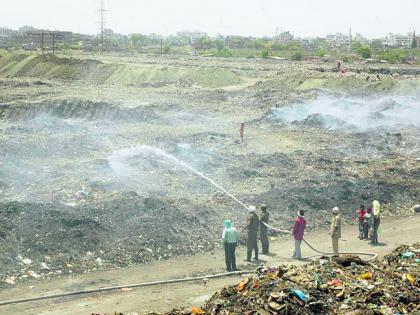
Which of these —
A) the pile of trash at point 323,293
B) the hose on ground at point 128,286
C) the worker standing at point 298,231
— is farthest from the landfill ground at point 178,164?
the pile of trash at point 323,293

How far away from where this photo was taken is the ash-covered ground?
15266 mm

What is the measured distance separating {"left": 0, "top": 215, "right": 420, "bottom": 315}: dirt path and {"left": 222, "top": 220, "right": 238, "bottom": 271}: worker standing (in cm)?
34

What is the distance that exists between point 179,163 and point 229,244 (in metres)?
8.58

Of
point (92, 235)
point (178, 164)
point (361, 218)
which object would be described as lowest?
point (92, 235)

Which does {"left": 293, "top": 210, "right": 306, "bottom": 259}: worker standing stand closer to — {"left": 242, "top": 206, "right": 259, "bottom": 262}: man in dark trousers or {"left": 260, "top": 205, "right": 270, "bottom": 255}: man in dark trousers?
{"left": 260, "top": 205, "right": 270, "bottom": 255}: man in dark trousers

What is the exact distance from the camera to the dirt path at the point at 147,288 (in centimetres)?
1198

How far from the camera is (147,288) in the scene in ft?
42.9

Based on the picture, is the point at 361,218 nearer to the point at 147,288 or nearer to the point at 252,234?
the point at 252,234

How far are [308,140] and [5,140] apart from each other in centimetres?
1328

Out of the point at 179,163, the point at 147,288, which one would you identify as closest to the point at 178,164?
the point at 179,163

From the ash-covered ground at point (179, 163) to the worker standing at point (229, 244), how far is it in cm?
163

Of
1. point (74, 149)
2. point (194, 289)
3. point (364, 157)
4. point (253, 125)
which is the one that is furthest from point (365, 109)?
point (194, 289)

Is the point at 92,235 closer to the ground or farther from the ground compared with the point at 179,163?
closer to the ground

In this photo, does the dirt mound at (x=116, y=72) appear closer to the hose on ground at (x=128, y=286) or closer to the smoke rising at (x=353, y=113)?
the smoke rising at (x=353, y=113)
